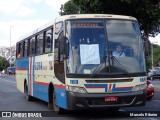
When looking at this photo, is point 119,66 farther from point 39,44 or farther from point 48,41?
point 39,44

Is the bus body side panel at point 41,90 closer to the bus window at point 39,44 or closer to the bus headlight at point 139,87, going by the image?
the bus window at point 39,44

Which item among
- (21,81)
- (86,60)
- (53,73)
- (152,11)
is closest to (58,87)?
(53,73)

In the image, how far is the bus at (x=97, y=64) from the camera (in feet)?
37.3

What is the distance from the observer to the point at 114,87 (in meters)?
11.5

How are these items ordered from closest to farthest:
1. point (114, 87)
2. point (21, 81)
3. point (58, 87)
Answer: point (114, 87)
point (58, 87)
point (21, 81)

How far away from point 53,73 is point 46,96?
1544 millimetres

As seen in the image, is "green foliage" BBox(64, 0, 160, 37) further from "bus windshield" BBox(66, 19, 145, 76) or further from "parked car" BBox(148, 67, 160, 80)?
"parked car" BBox(148, 67, 160, 80)

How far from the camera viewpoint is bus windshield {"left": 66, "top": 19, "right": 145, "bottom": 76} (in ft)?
37.8

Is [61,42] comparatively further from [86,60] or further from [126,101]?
[126,101]

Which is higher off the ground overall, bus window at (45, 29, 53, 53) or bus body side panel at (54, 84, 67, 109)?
bus window at (45, 29, 53, 53)

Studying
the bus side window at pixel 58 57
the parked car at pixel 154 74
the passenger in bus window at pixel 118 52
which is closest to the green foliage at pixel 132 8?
the bus side window at pixel 58 57

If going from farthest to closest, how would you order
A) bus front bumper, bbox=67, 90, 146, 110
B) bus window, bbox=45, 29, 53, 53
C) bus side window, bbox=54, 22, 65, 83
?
bus window, bbox=45, 29, 53, 53 < bus side window, bbox=54, 22, 65, 83 < bus front bumper, bbox=67, 90, 146, 110

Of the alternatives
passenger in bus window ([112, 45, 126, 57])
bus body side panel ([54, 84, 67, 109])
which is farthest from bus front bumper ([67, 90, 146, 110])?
passenger in bus window ([112, 45, 126, 57])

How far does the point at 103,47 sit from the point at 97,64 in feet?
1.79
